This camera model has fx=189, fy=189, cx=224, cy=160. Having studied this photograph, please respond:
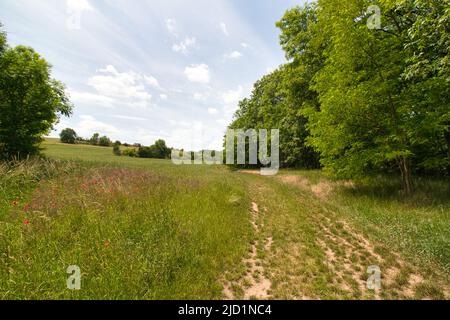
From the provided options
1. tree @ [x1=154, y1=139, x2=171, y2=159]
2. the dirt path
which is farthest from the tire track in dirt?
tree @ [x1=154, y1=139, x2=171, y2=159]

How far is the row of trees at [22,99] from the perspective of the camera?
47.1ft

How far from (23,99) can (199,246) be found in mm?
19994

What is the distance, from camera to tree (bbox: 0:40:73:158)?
1436 cm

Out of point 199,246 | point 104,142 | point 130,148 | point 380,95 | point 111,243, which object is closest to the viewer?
point 111,243

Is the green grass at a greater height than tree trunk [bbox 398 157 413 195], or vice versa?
tree trunk [bbox 398 157 413 195]

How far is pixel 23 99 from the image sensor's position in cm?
1532

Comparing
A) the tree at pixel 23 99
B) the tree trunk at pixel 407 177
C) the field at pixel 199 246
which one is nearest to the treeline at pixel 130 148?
the tree at pixel 23 99

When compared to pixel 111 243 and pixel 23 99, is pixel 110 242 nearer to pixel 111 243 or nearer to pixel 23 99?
pixel 111 243

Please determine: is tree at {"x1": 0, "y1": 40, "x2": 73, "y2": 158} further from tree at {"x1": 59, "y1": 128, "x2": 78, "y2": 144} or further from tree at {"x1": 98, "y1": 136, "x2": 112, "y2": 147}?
tree at {"x1": 98, "y1": 136, "x2": 112, "y2": 147}

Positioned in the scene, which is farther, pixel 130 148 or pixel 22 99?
pixel 130 148

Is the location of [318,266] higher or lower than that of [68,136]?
lower

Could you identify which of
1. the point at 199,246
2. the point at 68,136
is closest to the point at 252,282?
the point at 199,246

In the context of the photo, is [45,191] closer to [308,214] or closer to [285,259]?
[285,259]

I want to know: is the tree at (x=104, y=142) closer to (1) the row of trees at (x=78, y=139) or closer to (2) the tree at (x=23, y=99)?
(1) the row of trees at (x=78, y=139)
